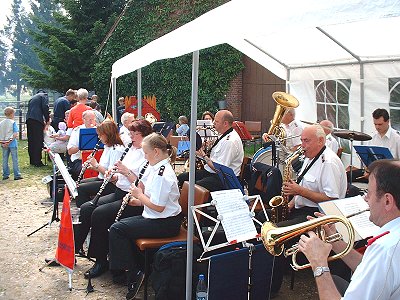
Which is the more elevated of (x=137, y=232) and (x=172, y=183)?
(x=172, y=183)

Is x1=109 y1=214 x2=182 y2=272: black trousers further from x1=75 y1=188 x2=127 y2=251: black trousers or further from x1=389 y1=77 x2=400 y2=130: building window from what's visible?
Result: x1=389 y1=77 x2=400 y2=130: building window

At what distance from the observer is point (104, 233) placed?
5137mm

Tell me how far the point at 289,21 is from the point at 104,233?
3482 mm

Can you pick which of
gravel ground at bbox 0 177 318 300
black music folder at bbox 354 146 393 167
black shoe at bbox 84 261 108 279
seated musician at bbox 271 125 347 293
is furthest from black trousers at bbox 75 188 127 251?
black music folder at bbox 354 146 393 167

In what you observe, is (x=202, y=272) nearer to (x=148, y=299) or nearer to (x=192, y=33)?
(x=148, y=299)

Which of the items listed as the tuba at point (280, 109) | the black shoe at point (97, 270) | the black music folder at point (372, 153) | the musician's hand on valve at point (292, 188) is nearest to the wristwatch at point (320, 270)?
the musician's hand on valve at point (292, 188)

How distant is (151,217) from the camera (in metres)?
4.57

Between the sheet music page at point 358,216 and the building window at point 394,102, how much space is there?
431 cm

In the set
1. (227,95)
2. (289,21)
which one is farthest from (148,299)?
(227,95)

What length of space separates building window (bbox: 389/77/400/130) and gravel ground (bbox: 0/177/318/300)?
347 centimetres

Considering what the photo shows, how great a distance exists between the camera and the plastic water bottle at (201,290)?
3.78 meters

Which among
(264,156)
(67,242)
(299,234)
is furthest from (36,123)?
(299,234)

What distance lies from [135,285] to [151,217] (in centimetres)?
73

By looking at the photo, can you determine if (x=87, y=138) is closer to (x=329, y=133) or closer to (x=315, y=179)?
(x=329, y=133)
